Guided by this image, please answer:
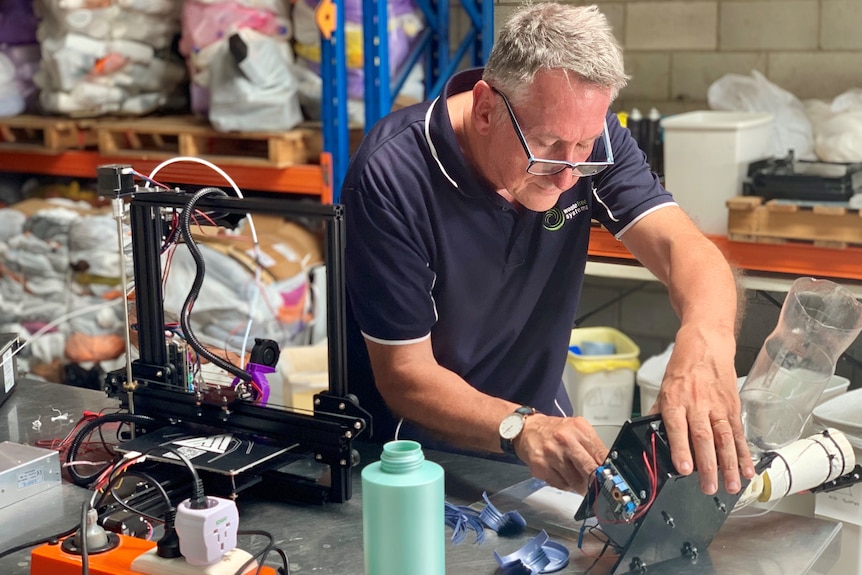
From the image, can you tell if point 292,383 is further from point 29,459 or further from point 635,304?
point 29,459

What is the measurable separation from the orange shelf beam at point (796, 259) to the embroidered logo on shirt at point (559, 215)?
1.04 meters

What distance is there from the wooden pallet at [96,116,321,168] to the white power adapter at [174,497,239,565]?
2.58 m

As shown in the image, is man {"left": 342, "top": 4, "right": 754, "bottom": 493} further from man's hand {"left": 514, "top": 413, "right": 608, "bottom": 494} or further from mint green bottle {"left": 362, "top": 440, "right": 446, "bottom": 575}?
mint green bottle {"left": 362, "top": 440, "right": 446, "bottom": 575}

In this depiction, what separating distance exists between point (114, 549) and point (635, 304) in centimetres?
318

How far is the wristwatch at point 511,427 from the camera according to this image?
166cm

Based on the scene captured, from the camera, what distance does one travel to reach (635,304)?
4.29 m

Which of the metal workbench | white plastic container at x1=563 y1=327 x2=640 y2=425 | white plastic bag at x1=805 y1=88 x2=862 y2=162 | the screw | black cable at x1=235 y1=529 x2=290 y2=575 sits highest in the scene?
white plastic bag at x1=805 y1=88 x2=862 y2=162

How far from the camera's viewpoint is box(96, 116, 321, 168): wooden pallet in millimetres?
3803

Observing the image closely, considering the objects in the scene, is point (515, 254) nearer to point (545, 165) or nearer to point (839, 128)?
point (545, 165)

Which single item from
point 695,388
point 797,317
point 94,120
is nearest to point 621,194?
point 797,317

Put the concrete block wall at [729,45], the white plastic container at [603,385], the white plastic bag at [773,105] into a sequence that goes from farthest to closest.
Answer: the concrete block wall at [729,45] < the white plastic container at [603,385] < the white plastic bag at [773,105]

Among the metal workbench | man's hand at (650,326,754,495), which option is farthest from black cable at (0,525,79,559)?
man's hand at (650,326,754,495)

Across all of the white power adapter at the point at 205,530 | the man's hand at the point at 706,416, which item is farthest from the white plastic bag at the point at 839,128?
the white power adapter at the point at 205,530

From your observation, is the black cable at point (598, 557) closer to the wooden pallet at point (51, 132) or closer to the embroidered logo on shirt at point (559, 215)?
the embroidered logo on shirt at point (559, 215)
